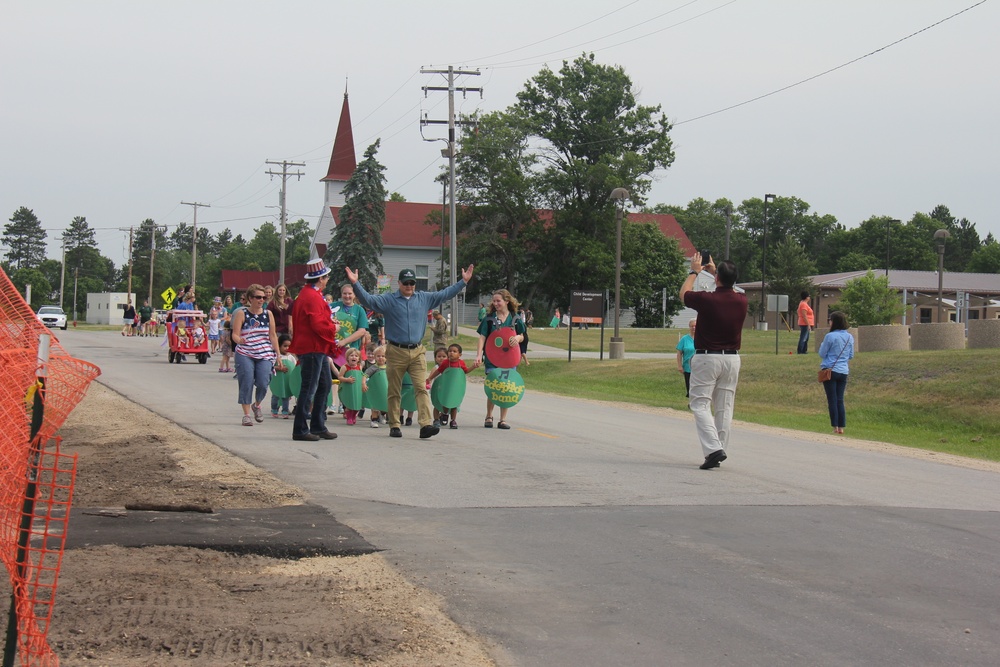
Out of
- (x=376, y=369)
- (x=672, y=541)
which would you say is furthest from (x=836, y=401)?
(x=672, y=541)

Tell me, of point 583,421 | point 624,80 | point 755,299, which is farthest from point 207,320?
point 755,299

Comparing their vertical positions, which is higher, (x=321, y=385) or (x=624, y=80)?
(x=624, y=80)

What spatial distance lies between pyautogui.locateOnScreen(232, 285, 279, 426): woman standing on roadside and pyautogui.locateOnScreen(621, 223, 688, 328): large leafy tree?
5652cm

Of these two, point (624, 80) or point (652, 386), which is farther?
point (624, 80)

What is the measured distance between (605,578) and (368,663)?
201 cm

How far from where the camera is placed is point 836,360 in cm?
1664

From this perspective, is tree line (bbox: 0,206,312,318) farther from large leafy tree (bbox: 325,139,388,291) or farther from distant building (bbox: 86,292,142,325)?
large leafy tree (bbox: 325,139,388,291)

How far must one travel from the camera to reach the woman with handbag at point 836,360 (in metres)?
16.6

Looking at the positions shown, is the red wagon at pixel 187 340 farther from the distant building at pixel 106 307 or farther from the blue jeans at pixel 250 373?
the distant building at pixel 106 307

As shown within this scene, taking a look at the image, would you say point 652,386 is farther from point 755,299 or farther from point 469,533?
point 755,299

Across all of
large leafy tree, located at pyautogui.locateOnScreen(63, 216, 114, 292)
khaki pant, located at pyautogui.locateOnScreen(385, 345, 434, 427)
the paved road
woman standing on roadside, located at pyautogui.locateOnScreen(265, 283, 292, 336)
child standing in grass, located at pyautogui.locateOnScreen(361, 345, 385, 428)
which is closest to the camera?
the paved road

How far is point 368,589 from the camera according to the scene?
18.9ft

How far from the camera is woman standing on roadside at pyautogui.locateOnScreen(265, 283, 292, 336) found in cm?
1577

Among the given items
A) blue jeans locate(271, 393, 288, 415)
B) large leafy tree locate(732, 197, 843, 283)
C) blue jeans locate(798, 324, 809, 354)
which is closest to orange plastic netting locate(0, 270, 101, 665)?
blue jeans locate(271, 393, 288, 415)
